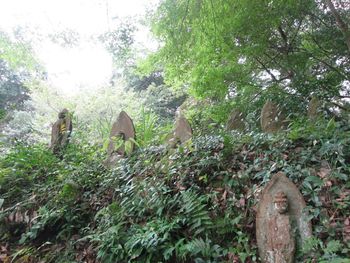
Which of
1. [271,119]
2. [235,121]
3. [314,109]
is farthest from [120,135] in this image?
[314,109]

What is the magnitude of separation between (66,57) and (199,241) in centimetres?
1213

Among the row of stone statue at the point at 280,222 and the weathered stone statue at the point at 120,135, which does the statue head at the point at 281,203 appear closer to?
the row of stone statue at the point at 280,222

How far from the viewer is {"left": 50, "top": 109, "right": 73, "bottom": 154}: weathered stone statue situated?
16.9 ft

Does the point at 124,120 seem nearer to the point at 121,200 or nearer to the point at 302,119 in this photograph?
the point at 121,200

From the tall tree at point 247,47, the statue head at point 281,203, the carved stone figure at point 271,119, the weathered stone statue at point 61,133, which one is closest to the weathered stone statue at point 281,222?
the statue head at point 281,203

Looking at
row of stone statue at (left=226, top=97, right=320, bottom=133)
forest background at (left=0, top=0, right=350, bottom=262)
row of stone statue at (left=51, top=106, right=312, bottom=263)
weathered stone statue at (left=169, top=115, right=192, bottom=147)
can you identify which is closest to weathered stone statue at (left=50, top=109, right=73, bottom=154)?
forest background at (left=0, top=0, right=350, bottom=262)

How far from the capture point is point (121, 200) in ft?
11.0

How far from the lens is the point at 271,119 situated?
4008mm

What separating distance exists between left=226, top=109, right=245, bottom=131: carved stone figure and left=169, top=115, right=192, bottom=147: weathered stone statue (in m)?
0.78

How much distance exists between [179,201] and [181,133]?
145 centimetres

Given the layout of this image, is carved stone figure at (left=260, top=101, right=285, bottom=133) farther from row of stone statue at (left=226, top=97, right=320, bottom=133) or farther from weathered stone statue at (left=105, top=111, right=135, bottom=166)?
weathered stone statue at (left=105, top=111, right=135, bottom=166)

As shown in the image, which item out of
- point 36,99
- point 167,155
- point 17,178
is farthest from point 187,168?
point 36,99

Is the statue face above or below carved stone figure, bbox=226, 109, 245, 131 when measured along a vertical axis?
below

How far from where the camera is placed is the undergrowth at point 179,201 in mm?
2410
